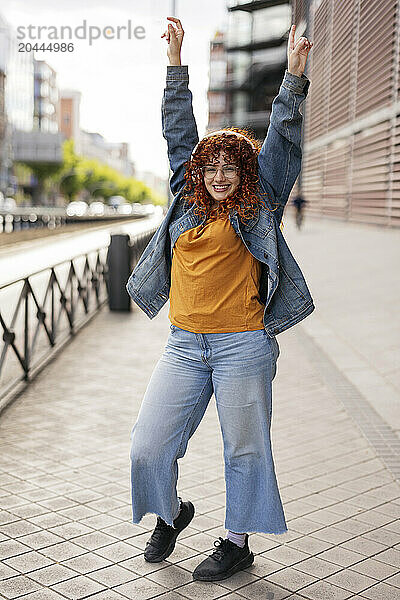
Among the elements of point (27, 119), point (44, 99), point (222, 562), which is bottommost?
point (222, 562)

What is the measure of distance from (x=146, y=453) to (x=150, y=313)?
22.5 inches

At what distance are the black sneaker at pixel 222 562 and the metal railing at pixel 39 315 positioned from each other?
320 cm

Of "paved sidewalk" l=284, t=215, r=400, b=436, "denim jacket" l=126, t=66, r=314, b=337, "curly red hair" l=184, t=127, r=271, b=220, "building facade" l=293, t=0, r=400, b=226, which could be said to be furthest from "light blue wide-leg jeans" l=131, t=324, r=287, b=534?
"building facade" l=293, t=0, r=400, b=226

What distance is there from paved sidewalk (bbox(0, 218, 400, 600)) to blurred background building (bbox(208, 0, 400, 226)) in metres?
6.79

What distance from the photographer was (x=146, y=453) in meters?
3.25

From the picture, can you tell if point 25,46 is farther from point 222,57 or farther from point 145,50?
point 222,57

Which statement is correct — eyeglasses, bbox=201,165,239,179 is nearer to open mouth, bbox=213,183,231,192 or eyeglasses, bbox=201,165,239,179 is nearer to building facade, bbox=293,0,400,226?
open mouth, bbox=213,183,231,192

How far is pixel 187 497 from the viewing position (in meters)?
4.40

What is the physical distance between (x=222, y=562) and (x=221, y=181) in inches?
59.0

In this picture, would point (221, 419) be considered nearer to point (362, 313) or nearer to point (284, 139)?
point (284, 139)

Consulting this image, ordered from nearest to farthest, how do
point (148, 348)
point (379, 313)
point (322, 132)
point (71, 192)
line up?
point (148, 348) → point (379, 313) → point (322, 132) → point (71, 192)

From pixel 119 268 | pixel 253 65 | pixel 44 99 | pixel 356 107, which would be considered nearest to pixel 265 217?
pixel 119 268

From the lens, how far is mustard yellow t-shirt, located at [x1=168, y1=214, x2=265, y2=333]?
3.15 meters

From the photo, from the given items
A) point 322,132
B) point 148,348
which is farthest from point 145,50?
point 322,132
